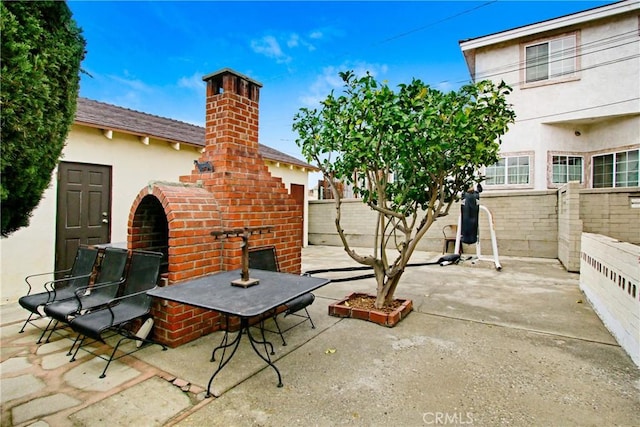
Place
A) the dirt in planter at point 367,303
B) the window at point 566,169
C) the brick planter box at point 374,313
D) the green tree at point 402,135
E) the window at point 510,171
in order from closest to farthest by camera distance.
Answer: the green tree at point 402,135, the brick planter box at point 374,313, the dirt in planter at point 367,303, the window at point 566,169, the window at point 510,171

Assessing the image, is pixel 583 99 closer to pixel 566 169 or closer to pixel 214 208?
pixel 566 169

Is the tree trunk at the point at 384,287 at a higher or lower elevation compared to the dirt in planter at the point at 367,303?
higher

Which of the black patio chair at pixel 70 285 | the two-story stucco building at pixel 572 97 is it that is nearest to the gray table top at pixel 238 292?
the black patio chair at pixel 70 285

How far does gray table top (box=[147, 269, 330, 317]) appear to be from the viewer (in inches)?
85.3

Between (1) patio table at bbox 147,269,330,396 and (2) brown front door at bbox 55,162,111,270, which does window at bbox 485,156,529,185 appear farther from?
(2) brown front door at bbox 55,162,111,270

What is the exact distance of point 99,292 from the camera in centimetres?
343

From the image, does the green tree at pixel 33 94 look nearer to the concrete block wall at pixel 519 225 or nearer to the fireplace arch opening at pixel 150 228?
the fireplace arch opening at pixel 150 228

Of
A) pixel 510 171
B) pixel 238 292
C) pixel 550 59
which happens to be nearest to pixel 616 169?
pixel 510 171

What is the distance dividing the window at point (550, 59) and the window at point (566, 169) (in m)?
2.63

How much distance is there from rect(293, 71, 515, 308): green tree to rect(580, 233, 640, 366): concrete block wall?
154 cm

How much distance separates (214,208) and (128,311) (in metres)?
1.23

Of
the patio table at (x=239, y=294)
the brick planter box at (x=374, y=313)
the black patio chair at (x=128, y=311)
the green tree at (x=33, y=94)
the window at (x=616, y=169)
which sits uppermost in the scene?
the window at (x=616, y=169)

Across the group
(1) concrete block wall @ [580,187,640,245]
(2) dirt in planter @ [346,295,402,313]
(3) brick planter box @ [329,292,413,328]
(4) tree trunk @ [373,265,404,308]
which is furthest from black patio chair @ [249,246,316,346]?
(1) concrete block wall @ [580,187,640,245]

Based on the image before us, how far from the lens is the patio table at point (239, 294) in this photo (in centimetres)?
216
